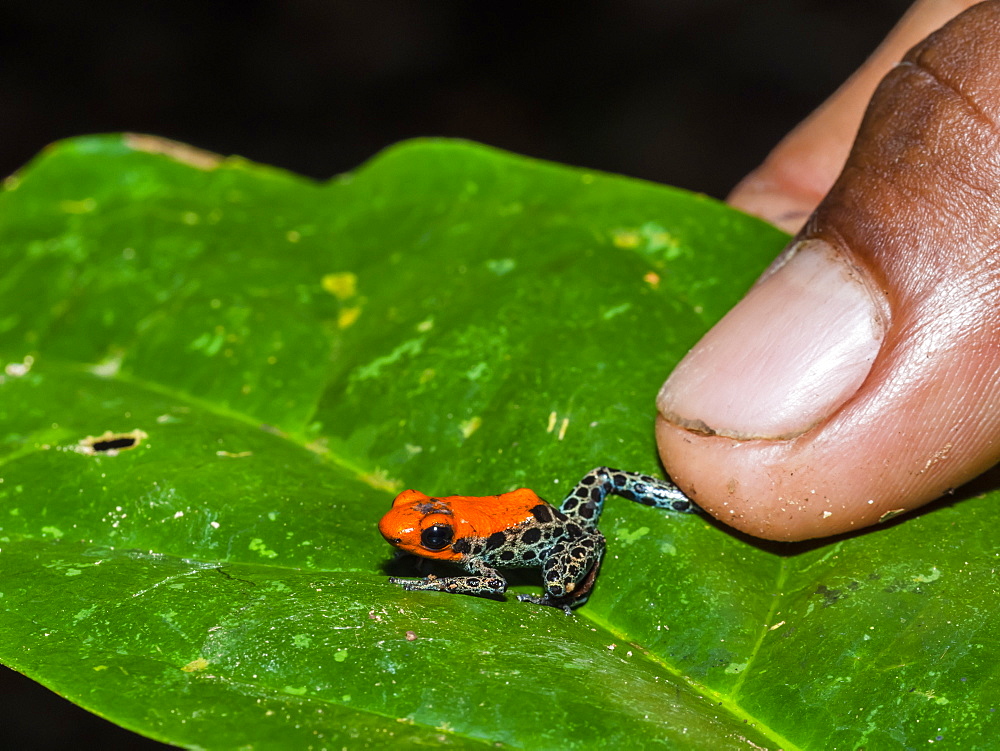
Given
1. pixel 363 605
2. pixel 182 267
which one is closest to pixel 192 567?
pixel 363 605

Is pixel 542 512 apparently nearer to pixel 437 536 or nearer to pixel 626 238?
pixel 437 536

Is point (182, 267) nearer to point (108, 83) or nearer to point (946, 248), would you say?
point (946, 248)

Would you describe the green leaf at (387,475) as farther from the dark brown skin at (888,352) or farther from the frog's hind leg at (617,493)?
the dark brown skin at (888,352)

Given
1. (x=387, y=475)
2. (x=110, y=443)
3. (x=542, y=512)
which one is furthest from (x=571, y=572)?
(x=110, y=443)

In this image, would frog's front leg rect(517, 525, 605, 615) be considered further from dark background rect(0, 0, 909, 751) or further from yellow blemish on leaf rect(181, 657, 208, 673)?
dark background rect(0, 0, 909, 751)

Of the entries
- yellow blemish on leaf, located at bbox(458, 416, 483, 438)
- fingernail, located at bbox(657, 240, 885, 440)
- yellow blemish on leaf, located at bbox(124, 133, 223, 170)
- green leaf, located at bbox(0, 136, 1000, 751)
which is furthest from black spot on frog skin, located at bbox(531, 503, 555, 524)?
yellow blemish on leaf, located at bbox(124, 133, 223, 170)
